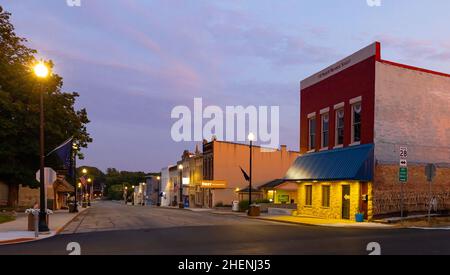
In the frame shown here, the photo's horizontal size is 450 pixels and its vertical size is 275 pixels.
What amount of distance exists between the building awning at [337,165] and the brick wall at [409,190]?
→ 977 millimetres

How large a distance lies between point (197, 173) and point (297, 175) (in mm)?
42901

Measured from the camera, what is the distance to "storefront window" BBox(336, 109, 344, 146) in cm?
3347

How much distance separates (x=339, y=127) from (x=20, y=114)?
27717 mm

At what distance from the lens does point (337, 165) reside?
31.5 m

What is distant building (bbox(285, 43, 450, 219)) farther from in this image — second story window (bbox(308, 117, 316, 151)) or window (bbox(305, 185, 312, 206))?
second story window (bbox(308, 117, 316, 151))

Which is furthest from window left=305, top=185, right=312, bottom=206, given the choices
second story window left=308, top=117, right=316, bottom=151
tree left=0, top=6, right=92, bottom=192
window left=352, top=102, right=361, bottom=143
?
tree left=0, top=6, right=92, bottom=192

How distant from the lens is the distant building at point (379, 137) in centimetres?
2919

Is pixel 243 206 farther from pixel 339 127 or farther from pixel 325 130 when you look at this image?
pixel 339 127

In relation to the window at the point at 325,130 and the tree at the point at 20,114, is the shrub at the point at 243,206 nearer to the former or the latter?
the window at the point at 325,130

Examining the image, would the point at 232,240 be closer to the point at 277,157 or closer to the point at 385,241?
the point at 385,241

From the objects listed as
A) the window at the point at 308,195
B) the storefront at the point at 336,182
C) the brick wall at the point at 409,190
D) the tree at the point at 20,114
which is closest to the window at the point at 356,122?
the storefront at the point at 336,182

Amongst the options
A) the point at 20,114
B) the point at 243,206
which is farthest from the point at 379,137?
the point at 20,114
